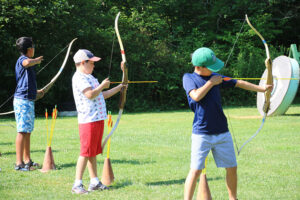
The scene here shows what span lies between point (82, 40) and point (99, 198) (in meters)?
15.9

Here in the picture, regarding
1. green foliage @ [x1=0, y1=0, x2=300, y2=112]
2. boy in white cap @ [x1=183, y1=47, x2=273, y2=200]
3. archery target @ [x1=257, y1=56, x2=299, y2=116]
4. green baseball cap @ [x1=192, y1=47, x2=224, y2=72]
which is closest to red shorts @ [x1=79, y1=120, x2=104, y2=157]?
boy in white cap @ [x1=183, y1=47, x2=273, y2=200]

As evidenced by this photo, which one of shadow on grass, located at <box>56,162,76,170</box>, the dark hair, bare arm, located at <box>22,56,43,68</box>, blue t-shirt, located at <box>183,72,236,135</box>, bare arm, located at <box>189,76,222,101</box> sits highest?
the dark hair

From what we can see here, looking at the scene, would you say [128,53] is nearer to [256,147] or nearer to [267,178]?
[256,147]

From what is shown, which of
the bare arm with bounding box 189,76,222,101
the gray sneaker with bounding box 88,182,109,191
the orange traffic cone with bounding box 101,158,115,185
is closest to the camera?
the bare arm with bounding box 189,76,222,101

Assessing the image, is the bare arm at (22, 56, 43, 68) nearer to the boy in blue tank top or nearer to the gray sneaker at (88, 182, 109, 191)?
the boy in blue tank top

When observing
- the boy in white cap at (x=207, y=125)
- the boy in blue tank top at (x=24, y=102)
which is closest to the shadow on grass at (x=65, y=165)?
the boy in blue tank top at (x=24, y=102)

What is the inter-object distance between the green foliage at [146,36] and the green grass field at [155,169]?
3729mm

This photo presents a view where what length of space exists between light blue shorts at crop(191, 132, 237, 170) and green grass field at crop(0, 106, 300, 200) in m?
0.77

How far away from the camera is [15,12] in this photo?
16.1 metres

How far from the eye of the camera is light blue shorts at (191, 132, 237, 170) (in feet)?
13.2

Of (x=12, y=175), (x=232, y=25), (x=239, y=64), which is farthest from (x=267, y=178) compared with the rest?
(x=232, y=25)

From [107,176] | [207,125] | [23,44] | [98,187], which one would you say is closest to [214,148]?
[207,125]

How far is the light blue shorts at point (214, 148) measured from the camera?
4.03 metres

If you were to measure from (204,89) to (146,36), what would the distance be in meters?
17.9
